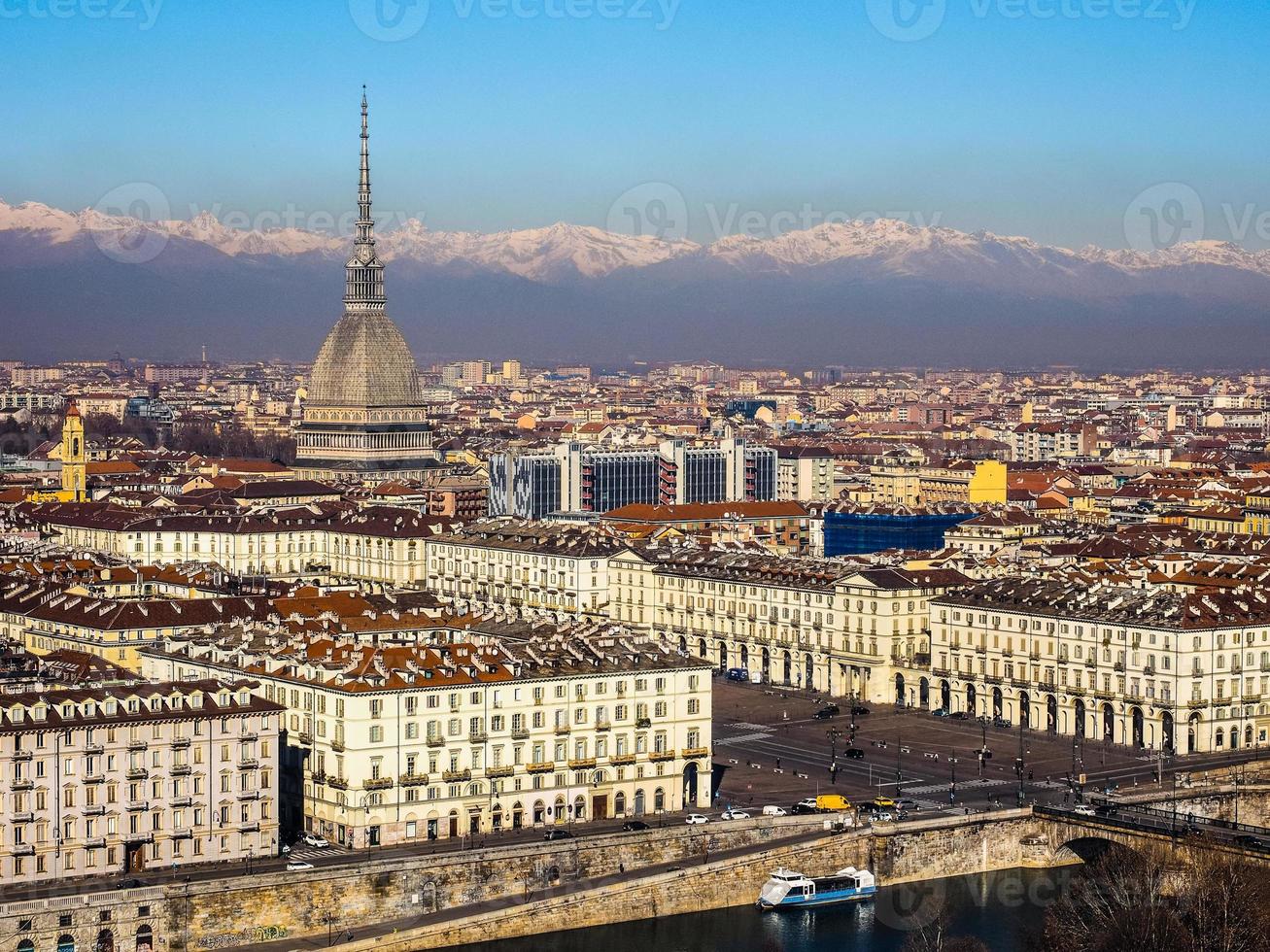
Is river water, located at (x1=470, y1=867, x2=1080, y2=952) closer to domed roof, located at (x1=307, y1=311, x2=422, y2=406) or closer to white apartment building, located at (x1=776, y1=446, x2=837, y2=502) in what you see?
white apartment building, located at (x1=776, y1=446, x2=837, y2=502)

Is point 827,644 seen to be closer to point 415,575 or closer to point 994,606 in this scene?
point 994,606

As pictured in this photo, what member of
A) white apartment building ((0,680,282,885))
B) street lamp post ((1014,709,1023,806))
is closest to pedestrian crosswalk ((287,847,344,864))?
white apartment building ((0,680,282,885))

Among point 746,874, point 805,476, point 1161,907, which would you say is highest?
point 805,476

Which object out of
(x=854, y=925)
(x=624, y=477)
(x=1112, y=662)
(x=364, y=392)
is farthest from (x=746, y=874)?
(x=364, y=392)

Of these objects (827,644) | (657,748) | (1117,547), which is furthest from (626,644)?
(1117,547)

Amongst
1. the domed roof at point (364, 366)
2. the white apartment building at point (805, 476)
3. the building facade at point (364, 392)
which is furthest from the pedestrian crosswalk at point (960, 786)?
the domed roof at point (364, 366)

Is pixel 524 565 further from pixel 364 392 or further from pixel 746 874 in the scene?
pixel 364 392
